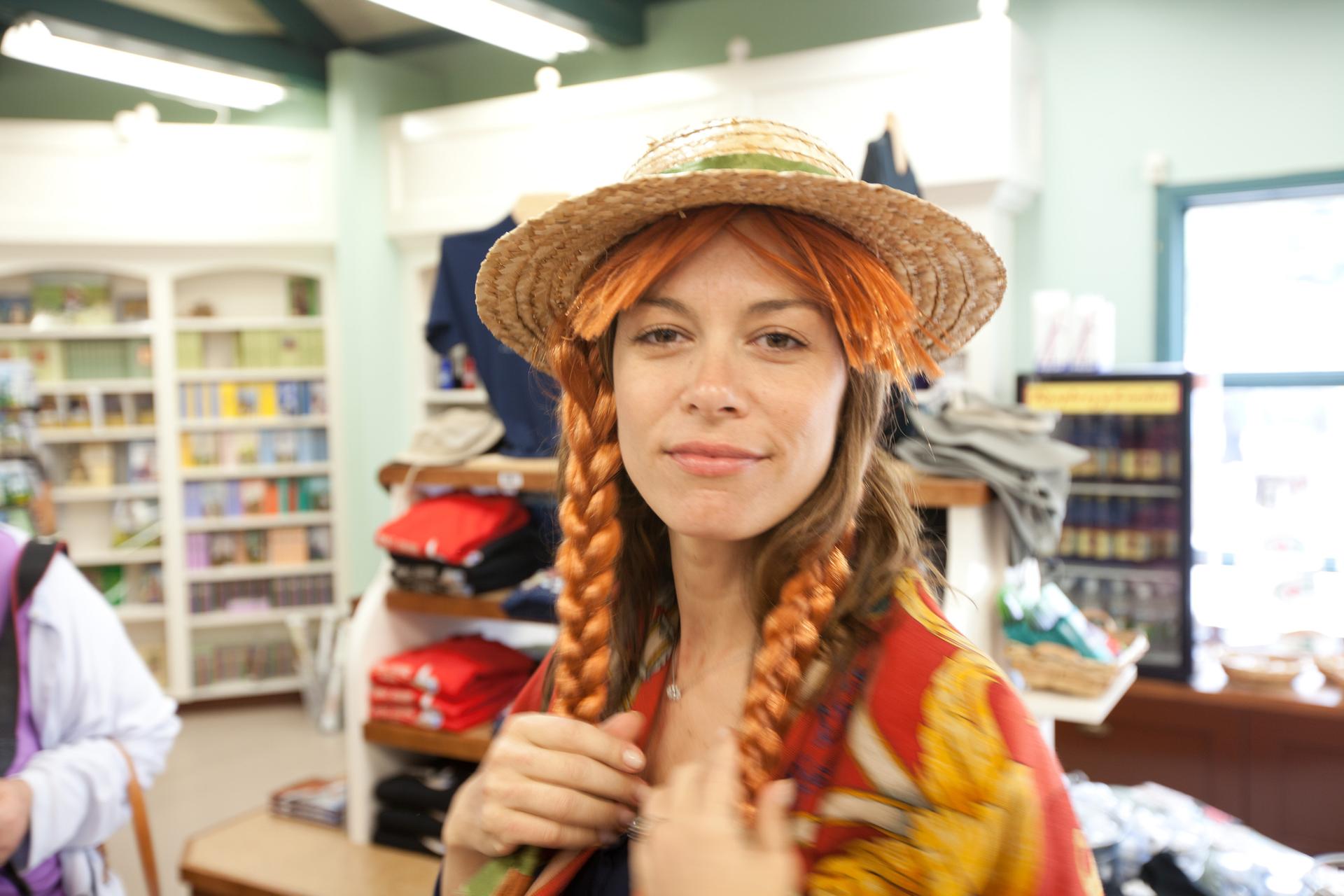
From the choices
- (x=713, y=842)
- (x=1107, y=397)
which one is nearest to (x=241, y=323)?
(x=1107, y=397)

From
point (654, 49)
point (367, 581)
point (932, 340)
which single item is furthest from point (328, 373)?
point (932, 340)

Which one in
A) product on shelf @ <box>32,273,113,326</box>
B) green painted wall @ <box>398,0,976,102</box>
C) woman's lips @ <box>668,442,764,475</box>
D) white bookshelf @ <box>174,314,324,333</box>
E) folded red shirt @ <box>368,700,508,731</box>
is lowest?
folded red shirt @ <box>368,700,508,731</box>

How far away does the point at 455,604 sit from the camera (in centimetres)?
282

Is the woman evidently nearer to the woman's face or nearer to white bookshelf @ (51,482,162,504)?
the woman's face

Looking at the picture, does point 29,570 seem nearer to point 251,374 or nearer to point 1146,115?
point 1146,115

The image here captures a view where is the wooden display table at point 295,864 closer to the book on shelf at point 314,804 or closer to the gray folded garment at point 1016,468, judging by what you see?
the book on shelf at point 314,804

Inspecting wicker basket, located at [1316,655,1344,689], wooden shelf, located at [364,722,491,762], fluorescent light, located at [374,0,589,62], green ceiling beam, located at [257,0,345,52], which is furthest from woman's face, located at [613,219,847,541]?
green ceiling beam, located at [257,0,345,52]

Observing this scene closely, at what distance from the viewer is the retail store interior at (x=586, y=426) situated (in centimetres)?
103

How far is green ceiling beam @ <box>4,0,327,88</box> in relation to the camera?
5.04 meters

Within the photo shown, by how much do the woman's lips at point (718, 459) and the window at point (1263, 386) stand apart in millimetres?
3852

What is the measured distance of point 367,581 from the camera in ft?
21.4

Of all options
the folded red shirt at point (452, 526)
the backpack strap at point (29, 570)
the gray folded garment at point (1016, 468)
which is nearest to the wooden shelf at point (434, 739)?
the folded red shirt at point (452, 526)

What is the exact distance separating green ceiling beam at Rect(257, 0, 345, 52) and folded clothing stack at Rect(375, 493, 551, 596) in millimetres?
4215

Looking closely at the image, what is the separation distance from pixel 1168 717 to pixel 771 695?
358 centimetres
